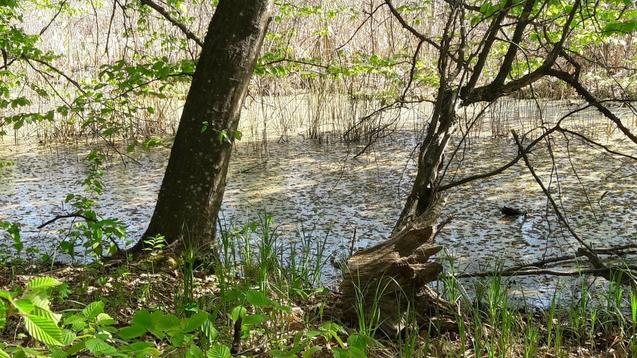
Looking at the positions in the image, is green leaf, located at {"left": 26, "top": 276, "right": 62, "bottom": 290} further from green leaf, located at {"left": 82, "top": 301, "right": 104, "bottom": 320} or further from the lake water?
the lake water

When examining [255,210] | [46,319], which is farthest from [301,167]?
[46,319]

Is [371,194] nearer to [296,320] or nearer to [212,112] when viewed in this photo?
[212,112]

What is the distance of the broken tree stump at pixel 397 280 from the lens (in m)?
2.22

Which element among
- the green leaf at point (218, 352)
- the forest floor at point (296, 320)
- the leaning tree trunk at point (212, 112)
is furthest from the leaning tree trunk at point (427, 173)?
the green leaf at point (218, 352)

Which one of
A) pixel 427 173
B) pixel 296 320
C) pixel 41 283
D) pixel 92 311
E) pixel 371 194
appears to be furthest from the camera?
pixel 371 194

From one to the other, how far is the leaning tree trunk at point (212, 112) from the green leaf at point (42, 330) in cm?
170

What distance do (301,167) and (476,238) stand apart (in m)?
2.43

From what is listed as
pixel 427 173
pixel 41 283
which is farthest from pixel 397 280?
pixel 41 283

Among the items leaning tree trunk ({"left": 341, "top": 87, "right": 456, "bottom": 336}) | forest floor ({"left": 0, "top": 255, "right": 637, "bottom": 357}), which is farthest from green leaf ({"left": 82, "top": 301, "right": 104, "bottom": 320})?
leaning tree trunk ({"left": 341, "top": 87, "right": 456, "bottom": 336})

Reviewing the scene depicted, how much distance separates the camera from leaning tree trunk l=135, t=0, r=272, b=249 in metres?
2.56

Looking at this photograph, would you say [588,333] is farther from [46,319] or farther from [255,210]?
[255,210]

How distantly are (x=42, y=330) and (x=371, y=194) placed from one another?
12.7 feet

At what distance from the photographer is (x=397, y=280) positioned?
7.39ft

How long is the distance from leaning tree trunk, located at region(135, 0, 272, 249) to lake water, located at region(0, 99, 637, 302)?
643 millimetres
